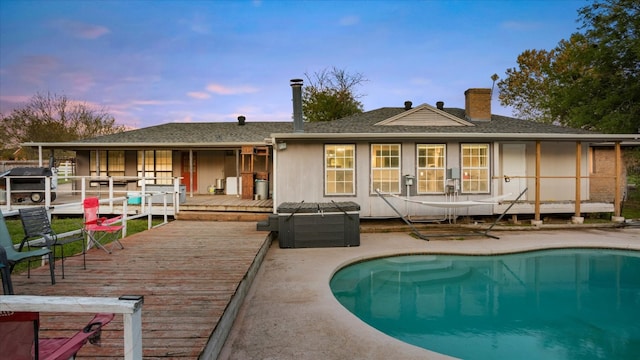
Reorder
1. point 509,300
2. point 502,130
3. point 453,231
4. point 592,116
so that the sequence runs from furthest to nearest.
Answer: point 592,116
point 502,130
point 453,231
point 509,300

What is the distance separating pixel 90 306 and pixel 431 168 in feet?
31.6

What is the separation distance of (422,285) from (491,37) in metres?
15.2

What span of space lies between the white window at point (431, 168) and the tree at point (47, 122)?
28396mm

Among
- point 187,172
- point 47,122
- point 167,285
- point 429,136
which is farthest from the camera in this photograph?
point 47,122

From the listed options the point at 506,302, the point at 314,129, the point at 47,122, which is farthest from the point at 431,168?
the point at 47,122

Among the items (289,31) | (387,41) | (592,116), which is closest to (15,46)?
(289,31)

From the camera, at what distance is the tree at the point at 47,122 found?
27.2 m

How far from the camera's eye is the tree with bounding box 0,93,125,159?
27.2 meters

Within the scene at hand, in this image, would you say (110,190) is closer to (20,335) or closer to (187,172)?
(187,172)

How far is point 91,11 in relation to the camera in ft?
45.6

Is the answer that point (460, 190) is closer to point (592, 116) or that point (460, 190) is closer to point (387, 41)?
point (387, 41)

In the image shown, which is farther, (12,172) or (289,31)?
(289,31)

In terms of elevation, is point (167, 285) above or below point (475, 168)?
below

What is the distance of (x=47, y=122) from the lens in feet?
90.7
